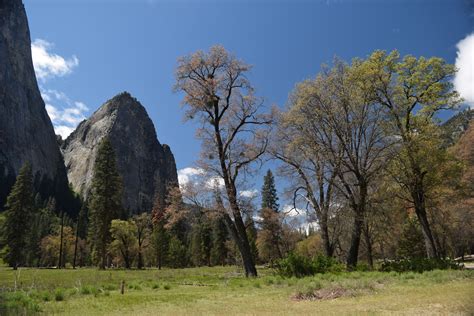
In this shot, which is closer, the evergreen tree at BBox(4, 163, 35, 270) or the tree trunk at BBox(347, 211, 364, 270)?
the tree trunk at BBox(347, 211, 364, 270)

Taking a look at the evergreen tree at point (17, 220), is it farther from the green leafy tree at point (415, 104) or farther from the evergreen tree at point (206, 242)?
the green leafy tree at point (415, 104)

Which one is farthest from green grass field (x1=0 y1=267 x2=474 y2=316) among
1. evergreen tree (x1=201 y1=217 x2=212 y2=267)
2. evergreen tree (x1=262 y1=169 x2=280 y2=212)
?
evergreen tree (x1=201 y1=217 x2=212 y2=267)

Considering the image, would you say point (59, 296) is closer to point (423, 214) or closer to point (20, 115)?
point (423, 214)

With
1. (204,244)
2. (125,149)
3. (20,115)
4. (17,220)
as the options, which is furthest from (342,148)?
(125,149)

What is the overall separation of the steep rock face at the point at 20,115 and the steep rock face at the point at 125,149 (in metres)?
17.9

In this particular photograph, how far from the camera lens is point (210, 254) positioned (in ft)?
274

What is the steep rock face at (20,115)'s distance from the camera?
123938 millimetres

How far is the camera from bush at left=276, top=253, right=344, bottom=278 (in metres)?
17.8

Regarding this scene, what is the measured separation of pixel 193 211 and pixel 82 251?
272ft

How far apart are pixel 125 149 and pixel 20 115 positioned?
49.7 metres

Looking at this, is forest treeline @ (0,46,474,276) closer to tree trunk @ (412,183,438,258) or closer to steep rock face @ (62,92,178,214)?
tree trunk @ (412,183,438,258)

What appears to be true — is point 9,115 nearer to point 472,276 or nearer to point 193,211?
point 193,211

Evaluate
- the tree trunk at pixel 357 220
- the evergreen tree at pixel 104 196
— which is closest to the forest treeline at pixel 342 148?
the tree trunk at pixel 357 220

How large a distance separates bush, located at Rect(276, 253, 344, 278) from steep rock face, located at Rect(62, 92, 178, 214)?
14897 centimetres
